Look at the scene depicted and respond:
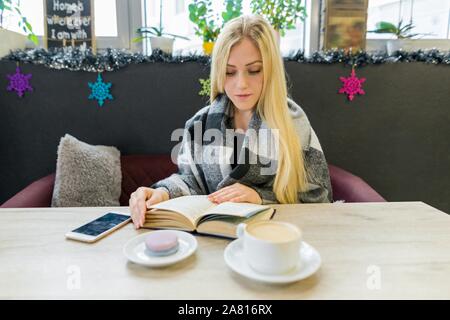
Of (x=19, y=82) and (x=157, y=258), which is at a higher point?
(x=19, y=82)

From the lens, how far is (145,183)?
1.79 m

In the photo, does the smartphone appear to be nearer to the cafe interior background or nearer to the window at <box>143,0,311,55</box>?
the cafe interior background

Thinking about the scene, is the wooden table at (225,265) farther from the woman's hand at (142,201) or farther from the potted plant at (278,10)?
the potted plant at (278,10)

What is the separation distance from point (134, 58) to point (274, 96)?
3.11 feet

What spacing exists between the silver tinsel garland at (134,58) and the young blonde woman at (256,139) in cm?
67

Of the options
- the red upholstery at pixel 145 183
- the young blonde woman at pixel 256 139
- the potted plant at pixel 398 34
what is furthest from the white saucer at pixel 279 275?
the potted plant at pixel 398 34

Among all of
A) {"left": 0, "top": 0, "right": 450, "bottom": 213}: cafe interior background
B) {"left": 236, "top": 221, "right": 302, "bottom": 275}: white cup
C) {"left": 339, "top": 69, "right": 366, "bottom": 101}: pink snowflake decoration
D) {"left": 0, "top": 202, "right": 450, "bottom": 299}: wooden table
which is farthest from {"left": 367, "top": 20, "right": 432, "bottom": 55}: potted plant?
{"left": 236, "top": 221, "right": 302, "bottom": 275}: white cup

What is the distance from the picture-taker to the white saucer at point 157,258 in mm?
616

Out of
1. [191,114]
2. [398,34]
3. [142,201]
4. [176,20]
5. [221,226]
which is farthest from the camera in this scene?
[176,20]

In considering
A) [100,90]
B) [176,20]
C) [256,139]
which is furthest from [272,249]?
[176,20]

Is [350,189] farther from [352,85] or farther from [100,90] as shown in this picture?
[100,90]

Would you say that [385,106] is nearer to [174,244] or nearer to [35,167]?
[174,244]
